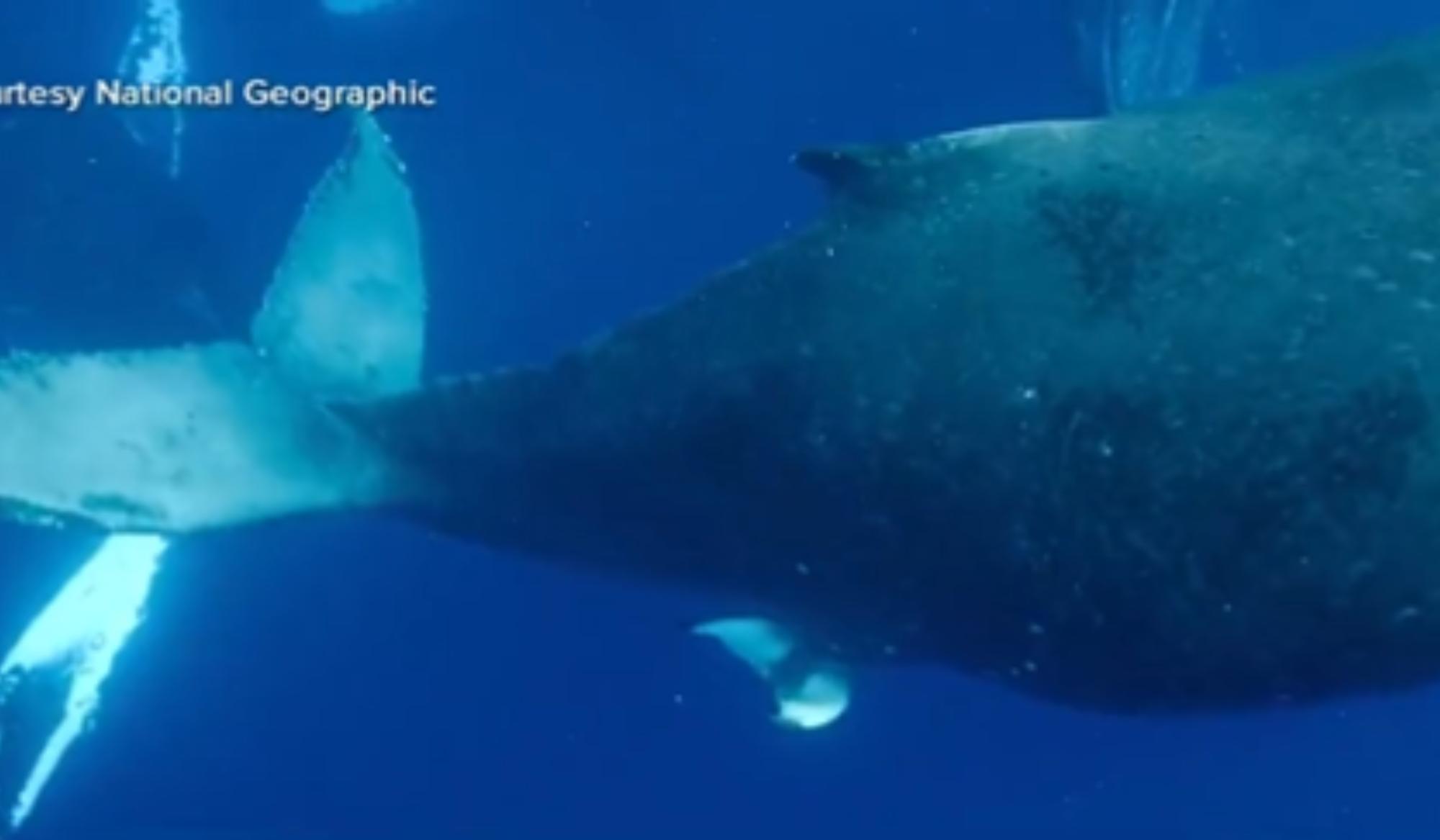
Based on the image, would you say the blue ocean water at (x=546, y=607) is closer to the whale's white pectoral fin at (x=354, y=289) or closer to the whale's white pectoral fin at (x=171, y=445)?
the whale's white pectoral fin at (x=354, y=289)

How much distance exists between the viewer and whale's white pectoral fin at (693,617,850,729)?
680 centimetres

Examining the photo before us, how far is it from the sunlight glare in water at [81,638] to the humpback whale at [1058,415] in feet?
11.0

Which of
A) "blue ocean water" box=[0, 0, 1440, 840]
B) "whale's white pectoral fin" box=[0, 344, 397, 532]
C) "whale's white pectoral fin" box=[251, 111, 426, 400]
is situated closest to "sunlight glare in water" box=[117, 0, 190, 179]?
"blue ocean water" box=[0, 0, 1440, 840]

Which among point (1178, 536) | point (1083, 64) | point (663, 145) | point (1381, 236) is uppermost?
point (1083, 64)

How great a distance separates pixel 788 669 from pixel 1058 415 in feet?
6.50

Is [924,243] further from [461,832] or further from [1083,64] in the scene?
[461,832]

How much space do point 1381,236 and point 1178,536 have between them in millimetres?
996

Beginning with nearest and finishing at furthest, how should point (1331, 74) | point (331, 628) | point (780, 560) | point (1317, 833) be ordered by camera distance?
point (1331, 74)
point (780, 560)
point (331, 628)
point (1317, 833)

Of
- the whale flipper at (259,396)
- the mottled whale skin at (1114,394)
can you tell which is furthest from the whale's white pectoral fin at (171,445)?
the mottled whale skin at (1114,394)

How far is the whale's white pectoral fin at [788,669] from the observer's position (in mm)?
6801

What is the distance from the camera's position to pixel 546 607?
10.3m

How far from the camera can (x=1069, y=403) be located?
5.28 metres

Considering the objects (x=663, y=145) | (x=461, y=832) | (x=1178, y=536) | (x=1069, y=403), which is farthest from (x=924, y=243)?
(x=461, y=832)

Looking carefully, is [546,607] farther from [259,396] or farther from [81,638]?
[259,396]
